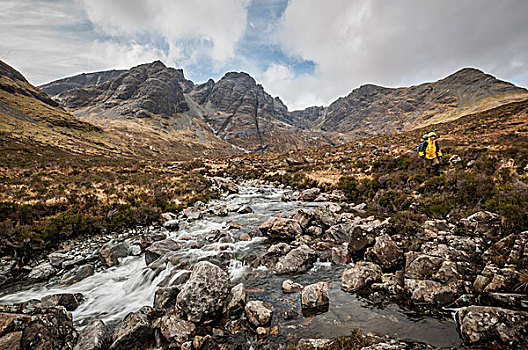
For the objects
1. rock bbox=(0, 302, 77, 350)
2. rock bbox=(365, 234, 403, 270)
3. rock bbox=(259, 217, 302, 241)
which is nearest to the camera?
rock bbox=(0, 302, 77, 350)

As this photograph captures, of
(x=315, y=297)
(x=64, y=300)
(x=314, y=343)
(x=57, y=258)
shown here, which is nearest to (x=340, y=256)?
(x=315, y=297)

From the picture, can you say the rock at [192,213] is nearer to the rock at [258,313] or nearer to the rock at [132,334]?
the rock at [132,334]

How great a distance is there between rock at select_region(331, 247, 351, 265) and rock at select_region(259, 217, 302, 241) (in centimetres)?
296

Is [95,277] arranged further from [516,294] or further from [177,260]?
[516,294]

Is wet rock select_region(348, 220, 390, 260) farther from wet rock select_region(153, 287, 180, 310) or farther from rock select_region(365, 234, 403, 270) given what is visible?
wet rock select_region(153, 287, 180, 310)

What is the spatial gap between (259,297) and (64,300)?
24.5 ft

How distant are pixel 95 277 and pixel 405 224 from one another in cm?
1550

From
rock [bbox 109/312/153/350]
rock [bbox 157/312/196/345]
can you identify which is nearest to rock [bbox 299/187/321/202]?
rock [bbox 157/312/196/345]

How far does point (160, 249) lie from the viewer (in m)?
12.1

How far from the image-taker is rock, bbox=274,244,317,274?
10062 mm

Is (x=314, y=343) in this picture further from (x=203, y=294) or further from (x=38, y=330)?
(x=38, y=330)

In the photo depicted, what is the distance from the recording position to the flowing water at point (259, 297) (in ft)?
21.2

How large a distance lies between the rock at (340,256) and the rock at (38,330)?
33.2ft

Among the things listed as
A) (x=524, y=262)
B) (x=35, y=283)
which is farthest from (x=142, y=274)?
(x=524, y=262)
